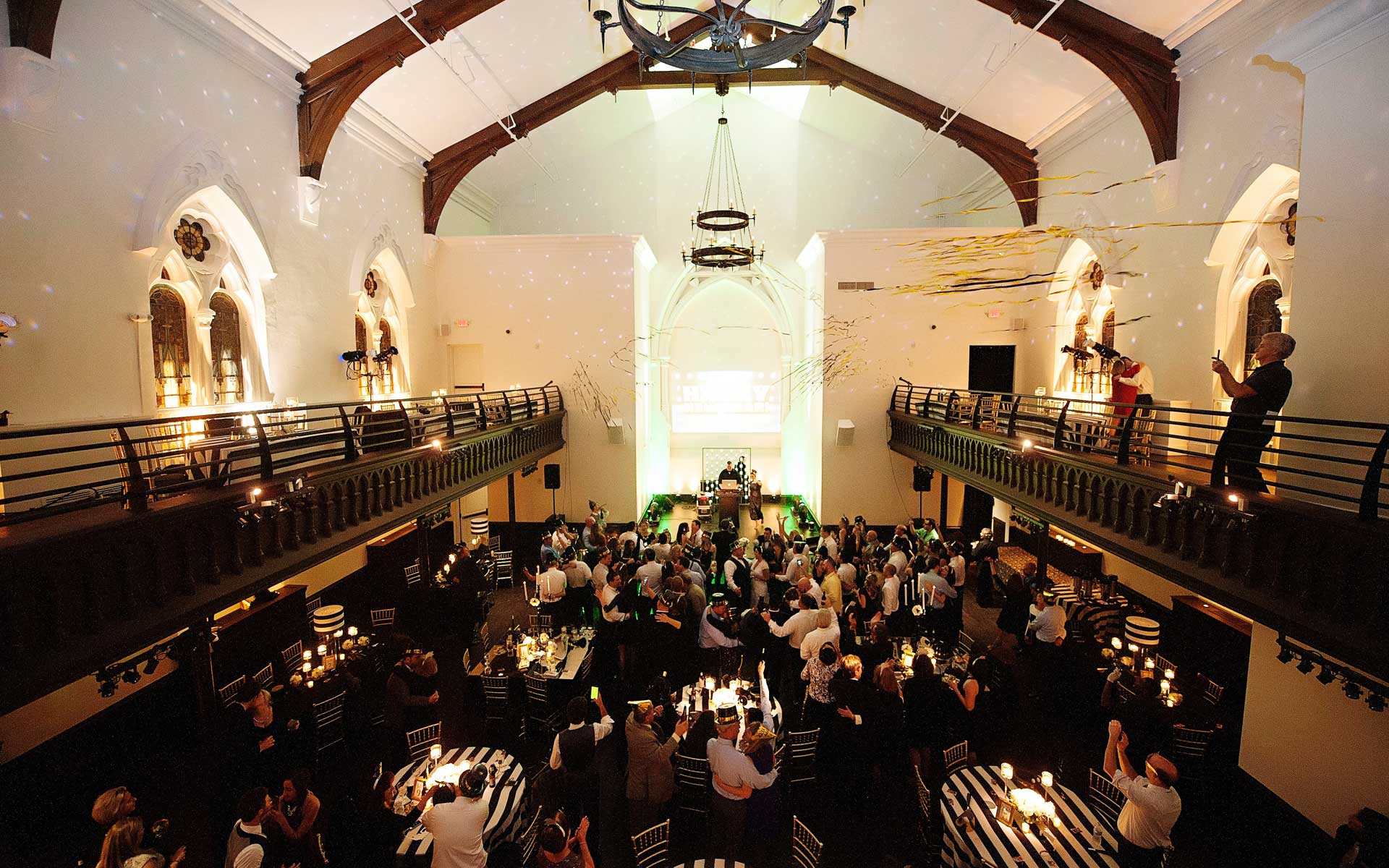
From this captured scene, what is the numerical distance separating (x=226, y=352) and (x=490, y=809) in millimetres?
6846

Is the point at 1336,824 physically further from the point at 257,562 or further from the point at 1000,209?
the point at 1000,209

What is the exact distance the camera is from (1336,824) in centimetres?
493

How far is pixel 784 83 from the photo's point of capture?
A: 1249cm

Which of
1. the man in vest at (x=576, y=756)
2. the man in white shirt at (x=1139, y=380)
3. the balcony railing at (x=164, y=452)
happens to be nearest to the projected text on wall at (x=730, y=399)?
the balcony railing at (x=164, y=452)

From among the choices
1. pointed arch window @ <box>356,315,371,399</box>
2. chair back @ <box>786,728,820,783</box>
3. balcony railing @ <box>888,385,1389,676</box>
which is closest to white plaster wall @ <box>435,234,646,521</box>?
pointed arch window @ <box>356,315,371,399</box>

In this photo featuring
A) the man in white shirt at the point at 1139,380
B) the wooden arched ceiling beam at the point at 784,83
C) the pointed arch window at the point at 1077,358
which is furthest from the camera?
A: the wooden arched ceiling beam at the point at 784,83

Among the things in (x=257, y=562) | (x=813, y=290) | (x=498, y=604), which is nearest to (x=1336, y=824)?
(x=257, y=562)

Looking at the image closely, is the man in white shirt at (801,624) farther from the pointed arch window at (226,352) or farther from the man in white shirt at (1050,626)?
the pointed arch window at (226,352)

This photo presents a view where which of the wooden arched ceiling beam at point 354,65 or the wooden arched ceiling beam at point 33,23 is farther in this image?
the wooden arched ceiling beam at point 354,65

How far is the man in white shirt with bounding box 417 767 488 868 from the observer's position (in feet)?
12.4

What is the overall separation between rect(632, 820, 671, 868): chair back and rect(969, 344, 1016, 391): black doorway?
11654mm

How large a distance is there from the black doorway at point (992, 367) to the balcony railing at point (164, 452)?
33.4 feet

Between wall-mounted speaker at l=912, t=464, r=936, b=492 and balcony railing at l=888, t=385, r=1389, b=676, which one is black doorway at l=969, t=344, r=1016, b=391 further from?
balcony railing at l=888, t=385, r=1389, b=676

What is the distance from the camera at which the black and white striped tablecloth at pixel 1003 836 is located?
13.0ft
